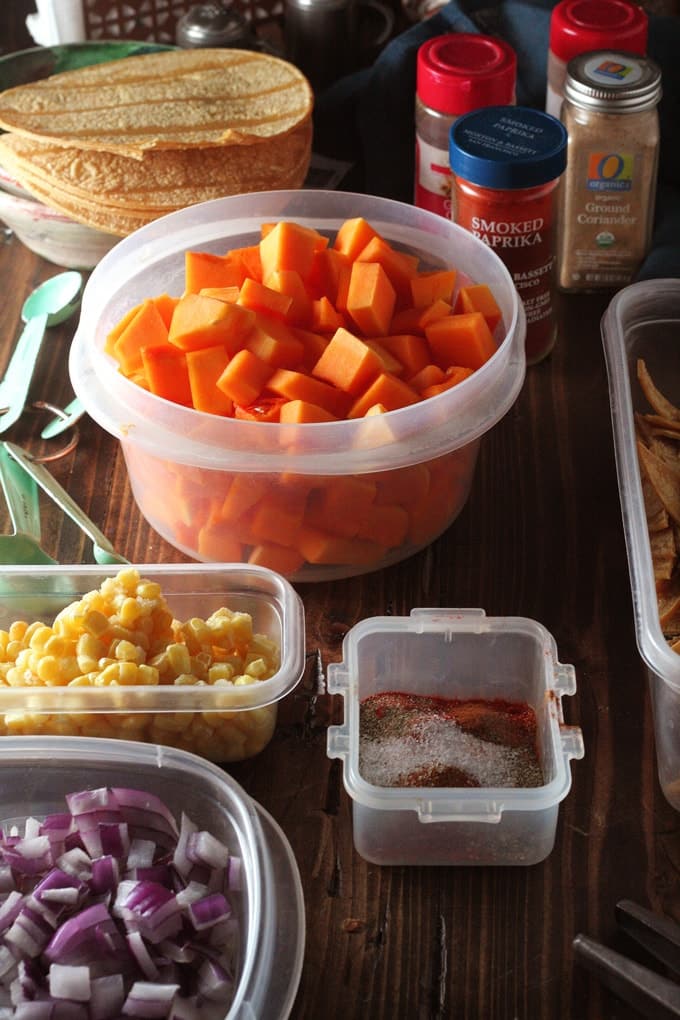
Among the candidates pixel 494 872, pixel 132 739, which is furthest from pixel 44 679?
pixel 494 872

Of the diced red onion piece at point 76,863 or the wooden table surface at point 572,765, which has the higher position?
the diced red onion piece at point 76,863

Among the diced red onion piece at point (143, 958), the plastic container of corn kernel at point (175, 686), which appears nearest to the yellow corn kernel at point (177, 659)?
the plastic container of corn kernel at point (175, 686)

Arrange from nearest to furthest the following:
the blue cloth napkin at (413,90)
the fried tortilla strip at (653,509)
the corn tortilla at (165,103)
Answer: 1. the fried tortilla strip at (653,509)
2. the corn tortilla at (165,103)
3. the blue cloth napkin at (413,90)

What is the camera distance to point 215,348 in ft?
3.84

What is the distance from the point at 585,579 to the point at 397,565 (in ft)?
0.65

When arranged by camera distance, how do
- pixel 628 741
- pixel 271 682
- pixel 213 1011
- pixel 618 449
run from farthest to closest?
pixel 618 449 → pixel 628 741 → pixel 271 682 → pixel 213 1011

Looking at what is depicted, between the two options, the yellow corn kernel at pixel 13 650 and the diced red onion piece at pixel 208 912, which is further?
the yellow corn kernel at pixel 13 650

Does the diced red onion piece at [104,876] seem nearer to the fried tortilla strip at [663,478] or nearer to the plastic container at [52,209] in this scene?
the fried tortilla strip at [663,478]

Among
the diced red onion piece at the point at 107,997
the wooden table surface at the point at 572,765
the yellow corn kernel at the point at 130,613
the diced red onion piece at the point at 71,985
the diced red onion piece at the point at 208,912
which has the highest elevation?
the yellow corn kernel at the point at 130,613

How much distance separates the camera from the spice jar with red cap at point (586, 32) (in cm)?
154

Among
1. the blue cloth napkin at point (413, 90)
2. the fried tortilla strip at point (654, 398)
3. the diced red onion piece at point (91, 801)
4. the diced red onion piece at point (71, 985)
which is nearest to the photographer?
the diced red onion piece at point (71, 985)

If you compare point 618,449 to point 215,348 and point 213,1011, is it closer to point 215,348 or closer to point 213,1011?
point 215,348

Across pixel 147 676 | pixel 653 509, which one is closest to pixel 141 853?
pixel 147 676

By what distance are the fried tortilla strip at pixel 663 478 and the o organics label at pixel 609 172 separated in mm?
446
